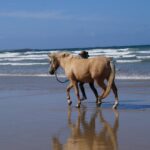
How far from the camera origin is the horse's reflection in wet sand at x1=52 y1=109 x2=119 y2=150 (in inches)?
246

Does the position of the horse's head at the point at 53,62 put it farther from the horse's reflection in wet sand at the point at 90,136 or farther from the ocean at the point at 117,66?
the horse's reflection in wet sand at the point at 90,136

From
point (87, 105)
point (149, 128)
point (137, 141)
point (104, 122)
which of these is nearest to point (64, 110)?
point (87, 105)

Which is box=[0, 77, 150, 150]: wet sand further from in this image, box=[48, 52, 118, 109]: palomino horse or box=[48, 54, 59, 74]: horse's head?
box=[48, 54, 59, 74]: horse's head

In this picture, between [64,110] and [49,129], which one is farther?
[64,110]

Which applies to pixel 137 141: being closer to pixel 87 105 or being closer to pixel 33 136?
pixel 33 136

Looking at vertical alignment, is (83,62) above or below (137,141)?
above

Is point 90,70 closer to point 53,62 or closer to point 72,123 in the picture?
point 53,62

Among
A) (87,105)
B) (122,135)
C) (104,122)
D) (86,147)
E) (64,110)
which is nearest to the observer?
(86,147)

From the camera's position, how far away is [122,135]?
6.97 meters

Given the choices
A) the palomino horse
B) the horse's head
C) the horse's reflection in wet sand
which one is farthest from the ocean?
the horse's reflection in wet sand

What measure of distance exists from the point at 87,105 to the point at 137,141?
14.6 feet

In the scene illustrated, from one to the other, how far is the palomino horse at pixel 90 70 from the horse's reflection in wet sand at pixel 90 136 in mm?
1387

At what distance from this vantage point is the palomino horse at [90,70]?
10.1 m

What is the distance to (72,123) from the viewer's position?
27.2 ft
